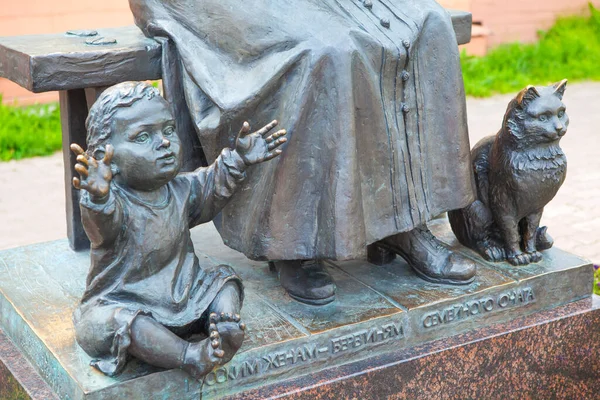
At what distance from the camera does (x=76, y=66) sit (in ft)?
11.0

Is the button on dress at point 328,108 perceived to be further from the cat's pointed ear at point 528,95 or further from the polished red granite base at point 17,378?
the polished red granite base at point 17,378

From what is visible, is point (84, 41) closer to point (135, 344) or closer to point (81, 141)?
point (81, 141)

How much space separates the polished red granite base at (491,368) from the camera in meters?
3.20

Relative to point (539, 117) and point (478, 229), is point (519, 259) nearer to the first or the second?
point (478, 229)

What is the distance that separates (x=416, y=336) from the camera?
11.0 ft

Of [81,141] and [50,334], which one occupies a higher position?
[81,141]

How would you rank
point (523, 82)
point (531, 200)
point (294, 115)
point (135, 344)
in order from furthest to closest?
point (523, 82) < point (531, 200) < point (294, 115) < point (135, 344)

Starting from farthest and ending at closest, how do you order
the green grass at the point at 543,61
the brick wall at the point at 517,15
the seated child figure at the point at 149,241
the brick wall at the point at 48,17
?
the brick wall at the point at 517,15 < the green grass at the point at 543,61 < the brick wall at the point at 48,17 < the seated child figure at the point at 149,241

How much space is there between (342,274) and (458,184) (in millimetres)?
526

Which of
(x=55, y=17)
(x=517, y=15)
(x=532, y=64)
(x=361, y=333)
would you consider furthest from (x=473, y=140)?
(x=361, y=333)

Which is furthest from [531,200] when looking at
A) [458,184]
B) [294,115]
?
[294,115]

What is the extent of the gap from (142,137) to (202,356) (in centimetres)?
64

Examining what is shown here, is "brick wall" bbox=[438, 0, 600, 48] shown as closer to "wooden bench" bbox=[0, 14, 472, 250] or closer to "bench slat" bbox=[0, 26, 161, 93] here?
"wooden bench" bbox=[0, 14, 472, 250]

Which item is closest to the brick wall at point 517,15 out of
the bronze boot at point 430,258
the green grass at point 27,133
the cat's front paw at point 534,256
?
the green grass at point 27,133
